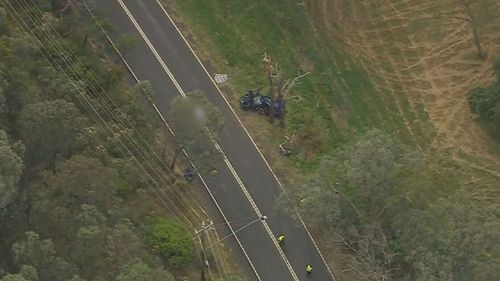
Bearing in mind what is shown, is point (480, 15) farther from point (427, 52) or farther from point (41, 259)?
point (41, 259)

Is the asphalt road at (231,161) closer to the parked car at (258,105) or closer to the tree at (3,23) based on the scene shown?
the parked car at (258,105)

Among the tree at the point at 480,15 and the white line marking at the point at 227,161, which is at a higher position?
the white line marking at the point at 227,161

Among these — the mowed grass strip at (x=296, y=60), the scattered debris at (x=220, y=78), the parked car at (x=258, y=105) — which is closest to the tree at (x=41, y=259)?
the parked car at (x=258, y=105)

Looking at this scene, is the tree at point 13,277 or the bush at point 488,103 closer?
the tree at point 13,277

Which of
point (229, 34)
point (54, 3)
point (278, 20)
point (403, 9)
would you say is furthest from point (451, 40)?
point (54, 3)

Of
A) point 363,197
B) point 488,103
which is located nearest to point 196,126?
point 363,197

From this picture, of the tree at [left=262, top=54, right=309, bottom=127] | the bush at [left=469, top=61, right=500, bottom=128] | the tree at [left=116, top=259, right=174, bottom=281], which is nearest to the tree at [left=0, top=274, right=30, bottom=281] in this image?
the tree at [left=116, top=259, right=174, bottom=281]
